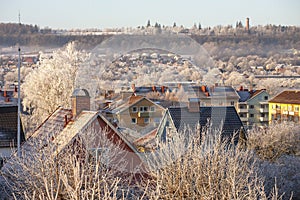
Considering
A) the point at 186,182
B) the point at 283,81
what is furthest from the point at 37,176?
the point at 283,81

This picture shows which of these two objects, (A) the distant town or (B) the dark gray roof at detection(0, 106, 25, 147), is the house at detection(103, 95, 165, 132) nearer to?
→ (A) the distant town

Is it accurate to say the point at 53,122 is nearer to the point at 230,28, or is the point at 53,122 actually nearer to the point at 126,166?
the point at 126,166

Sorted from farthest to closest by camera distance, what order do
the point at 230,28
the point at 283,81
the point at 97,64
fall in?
the point at 283,81 → the point at 230,28 → the point at 97,64

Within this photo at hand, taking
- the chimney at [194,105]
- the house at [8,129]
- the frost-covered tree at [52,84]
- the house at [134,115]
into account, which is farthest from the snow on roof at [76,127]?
the frost-covered tree at [52,84]

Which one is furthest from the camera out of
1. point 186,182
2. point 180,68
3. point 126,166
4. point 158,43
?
point 180,68

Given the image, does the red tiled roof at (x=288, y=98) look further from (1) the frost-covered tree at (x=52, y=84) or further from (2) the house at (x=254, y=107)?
(1) the frost-covered tree at (x=52, y=84)
